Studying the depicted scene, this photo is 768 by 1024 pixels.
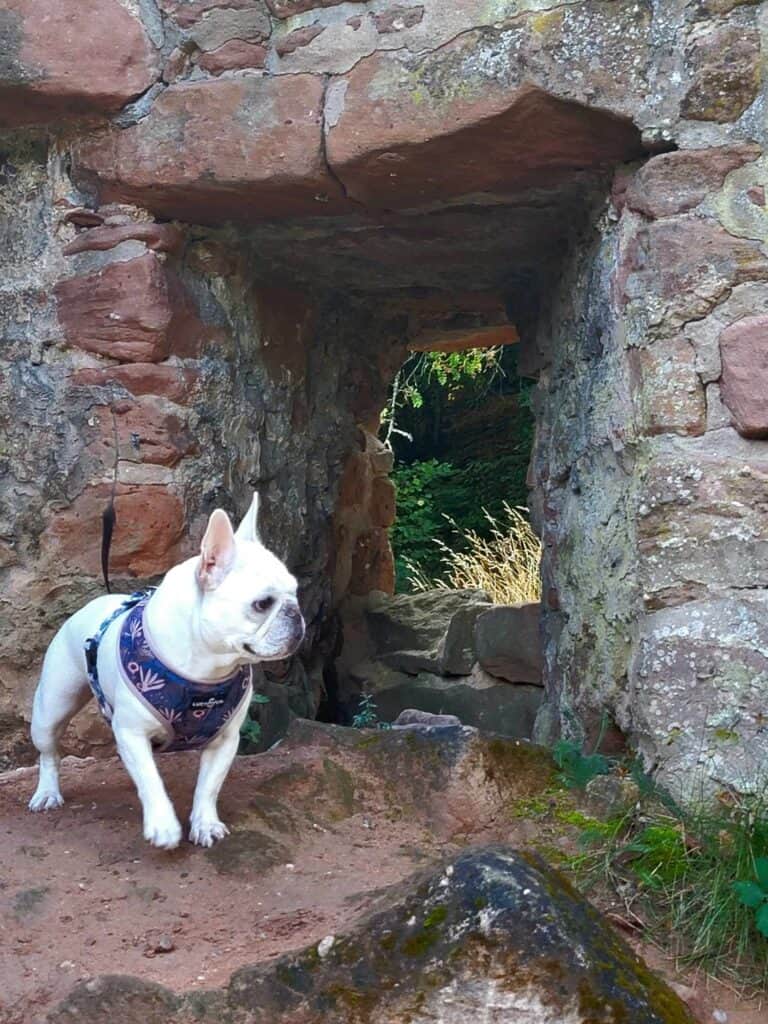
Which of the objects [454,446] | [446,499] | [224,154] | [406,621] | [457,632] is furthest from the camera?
[454,446]

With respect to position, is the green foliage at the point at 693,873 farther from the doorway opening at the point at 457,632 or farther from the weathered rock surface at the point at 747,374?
the doorway opening at the point at 457,632

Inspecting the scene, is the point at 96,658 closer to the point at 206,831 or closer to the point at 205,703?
the point at 205,703

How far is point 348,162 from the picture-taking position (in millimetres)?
2982

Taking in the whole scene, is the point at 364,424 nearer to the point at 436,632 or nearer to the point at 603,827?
the point at 436,632

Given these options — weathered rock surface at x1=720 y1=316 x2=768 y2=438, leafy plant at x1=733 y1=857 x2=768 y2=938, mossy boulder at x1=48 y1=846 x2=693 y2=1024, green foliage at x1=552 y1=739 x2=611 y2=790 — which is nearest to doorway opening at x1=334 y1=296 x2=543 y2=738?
green foliage at x1=552 y1=739 x2=611 y2=790

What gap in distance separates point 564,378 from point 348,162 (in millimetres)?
885

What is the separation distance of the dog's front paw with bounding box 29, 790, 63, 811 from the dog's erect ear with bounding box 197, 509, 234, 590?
695mm

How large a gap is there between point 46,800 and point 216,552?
77 cm

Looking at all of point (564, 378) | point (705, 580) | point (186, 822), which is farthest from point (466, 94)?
point (186, 822)

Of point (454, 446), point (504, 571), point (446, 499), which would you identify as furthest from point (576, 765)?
point (454, 446)

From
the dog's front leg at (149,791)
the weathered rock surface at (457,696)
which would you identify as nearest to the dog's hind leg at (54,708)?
the dog's front leg at (149,791)

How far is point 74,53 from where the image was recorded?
3111 millimetres

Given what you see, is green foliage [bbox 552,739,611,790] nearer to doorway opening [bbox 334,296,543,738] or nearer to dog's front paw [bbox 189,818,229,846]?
dog's front paw [bbox 189,818,229,846]

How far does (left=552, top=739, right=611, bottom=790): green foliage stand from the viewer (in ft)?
8.95
